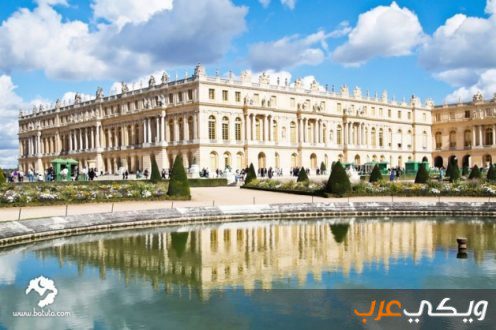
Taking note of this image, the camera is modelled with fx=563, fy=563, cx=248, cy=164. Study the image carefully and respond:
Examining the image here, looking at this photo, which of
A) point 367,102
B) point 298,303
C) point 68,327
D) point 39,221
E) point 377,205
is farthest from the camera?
point 367,102

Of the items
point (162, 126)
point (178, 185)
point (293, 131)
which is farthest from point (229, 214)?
point (293, 131)

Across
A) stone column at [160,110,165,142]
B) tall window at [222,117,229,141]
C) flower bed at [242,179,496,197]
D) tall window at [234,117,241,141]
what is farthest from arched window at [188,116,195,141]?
flower bed at [242,179,496,197]

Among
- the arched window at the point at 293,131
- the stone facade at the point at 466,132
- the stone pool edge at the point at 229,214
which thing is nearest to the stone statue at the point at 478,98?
the stone facade at the point at 466,132

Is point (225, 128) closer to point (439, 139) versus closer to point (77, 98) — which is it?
point (77, 98)

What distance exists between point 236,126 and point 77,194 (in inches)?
1329

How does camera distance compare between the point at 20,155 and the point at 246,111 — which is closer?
the point at 246,111

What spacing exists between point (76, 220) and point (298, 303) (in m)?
11.7

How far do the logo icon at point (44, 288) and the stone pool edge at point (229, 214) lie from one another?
6136mm

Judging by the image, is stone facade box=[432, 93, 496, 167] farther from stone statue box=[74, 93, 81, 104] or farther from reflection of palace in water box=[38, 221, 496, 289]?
reflection of palace in water box=[38, 221, 496, 289]

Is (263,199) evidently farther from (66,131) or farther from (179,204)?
(66,131)

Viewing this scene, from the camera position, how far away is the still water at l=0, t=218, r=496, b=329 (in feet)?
31.4

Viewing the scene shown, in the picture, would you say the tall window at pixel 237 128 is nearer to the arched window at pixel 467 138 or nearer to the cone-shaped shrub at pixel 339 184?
the cone-shaped shrub at pixel 339 184

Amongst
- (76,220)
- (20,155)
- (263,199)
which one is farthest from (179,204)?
(20,155)

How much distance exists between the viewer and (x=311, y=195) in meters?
30.4
